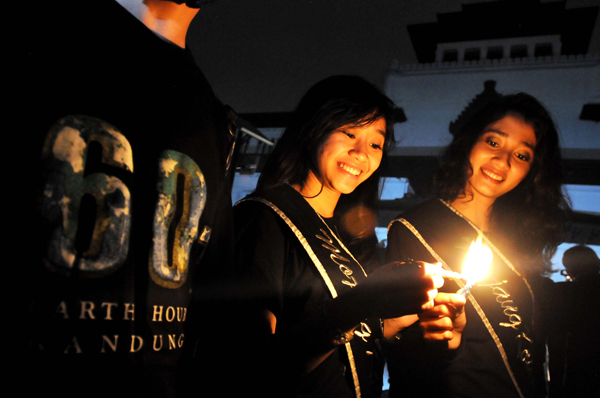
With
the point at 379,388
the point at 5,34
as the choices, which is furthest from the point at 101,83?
the point at 379,388

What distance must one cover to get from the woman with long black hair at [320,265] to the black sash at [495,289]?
45 centimetres

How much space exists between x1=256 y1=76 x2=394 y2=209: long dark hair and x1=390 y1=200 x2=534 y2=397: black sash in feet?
2.60

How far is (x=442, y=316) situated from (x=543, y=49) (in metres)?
23.3

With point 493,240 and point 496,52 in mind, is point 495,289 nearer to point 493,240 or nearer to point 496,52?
point 493,240

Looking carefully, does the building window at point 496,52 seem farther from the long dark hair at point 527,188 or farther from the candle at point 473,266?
the candle at point 473,266

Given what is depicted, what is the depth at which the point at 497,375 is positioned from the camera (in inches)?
76.2

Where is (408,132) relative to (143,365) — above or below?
above

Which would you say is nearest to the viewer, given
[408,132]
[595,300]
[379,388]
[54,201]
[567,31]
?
[54,201]

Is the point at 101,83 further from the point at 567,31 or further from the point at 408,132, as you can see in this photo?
the point at 567,31

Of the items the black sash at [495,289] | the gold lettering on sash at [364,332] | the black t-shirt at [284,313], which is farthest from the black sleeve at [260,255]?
the black sash at [495,289]

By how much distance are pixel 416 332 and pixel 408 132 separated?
2029 centimetres

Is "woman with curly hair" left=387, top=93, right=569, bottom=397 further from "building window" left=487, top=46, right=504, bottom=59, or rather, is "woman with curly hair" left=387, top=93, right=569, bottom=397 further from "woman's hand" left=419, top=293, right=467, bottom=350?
"building window" left=487, top=46, right=504, bottom=59

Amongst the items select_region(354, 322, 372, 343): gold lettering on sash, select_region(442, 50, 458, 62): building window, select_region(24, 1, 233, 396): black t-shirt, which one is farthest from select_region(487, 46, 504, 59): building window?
select_region(24, 1, 233, 396): black t-shirt

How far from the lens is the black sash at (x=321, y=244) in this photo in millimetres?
1500
